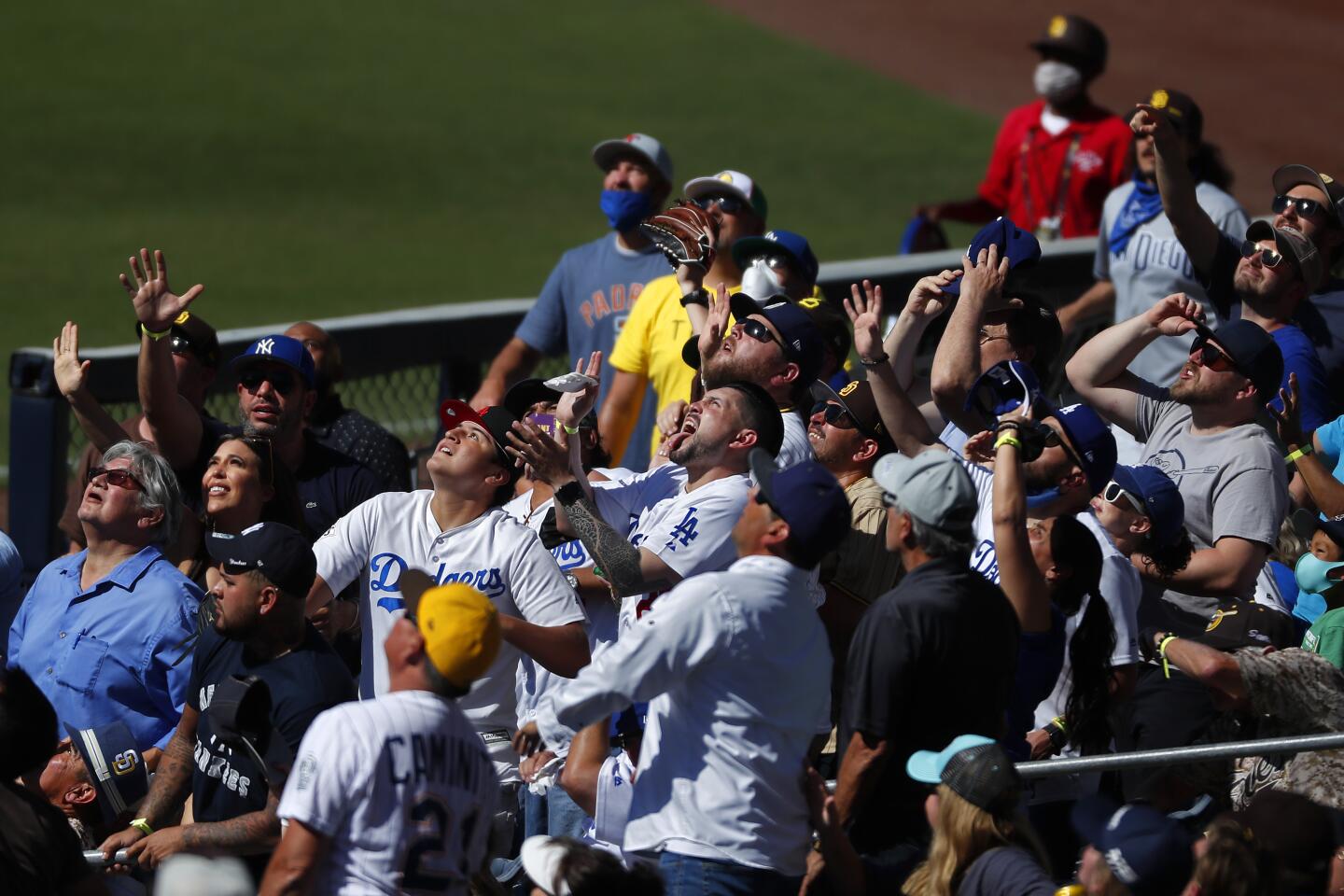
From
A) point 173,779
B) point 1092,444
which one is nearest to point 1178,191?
point 1092,444

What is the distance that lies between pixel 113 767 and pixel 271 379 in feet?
6.92

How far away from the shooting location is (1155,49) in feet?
98.8

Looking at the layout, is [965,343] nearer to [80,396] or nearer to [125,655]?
[125,655]

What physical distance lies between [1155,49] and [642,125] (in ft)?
26.5

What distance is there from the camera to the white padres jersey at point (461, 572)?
19.0 ft

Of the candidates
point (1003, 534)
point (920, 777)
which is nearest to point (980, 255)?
point (1003, 534)

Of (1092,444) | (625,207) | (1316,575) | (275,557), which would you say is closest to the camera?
(275,557)

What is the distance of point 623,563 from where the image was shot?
542 cm

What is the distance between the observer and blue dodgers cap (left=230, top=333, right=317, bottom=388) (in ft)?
24.0

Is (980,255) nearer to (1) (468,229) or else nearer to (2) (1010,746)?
(2) (1010,746)

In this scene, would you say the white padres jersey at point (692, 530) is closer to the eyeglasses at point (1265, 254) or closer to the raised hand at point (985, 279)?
the raised hand at point (985, 279)

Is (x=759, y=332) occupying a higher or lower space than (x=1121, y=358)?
higher

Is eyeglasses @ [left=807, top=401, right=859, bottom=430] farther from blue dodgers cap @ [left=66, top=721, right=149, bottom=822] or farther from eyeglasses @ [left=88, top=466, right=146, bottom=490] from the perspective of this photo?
blue dodgers cap @ [left=66, top=721, right=149, bottom=822]

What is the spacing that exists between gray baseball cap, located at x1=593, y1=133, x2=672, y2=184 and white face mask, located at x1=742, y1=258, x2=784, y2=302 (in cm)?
153
